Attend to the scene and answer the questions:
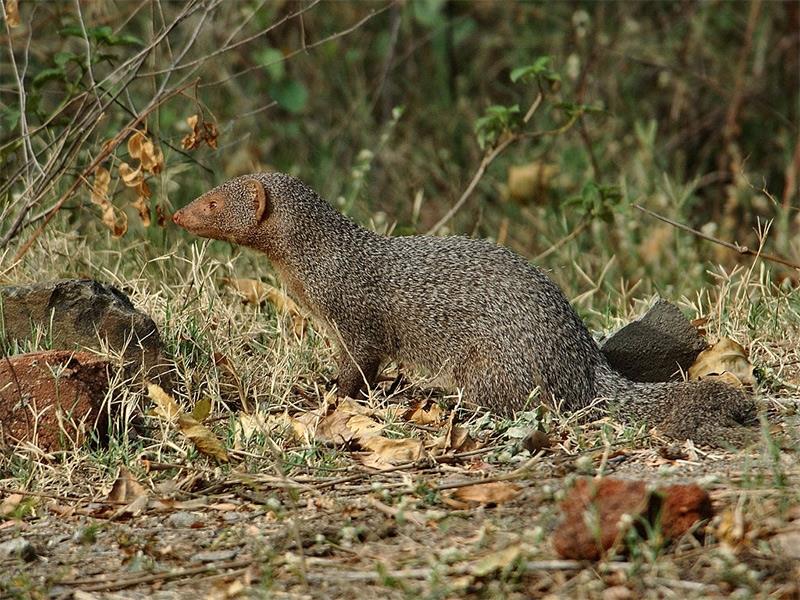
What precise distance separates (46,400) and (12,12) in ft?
5.43

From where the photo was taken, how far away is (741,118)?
835 cm

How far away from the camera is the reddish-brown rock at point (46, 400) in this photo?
145 inches

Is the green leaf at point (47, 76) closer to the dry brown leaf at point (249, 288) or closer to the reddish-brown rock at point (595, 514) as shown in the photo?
the dry brown leaf at point (249, 288)

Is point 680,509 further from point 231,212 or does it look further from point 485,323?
point 231,212

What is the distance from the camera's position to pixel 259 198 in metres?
4.43

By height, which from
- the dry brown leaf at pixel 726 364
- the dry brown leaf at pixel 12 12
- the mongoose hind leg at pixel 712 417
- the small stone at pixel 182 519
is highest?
the dry brown leaf at pixel 12 12

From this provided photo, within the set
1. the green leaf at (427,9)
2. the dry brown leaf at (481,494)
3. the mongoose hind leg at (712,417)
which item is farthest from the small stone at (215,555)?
the green leaf at (427,9)

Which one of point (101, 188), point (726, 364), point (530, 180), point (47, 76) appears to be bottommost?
point (530, 180)

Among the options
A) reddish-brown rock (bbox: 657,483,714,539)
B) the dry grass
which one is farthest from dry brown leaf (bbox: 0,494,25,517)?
reddish-brown rock (bbox: 657,483,714,539)

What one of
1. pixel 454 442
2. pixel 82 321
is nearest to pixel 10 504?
pixel 82 321

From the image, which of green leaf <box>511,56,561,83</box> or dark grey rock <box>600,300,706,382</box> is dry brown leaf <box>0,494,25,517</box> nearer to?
dark grey rock <box>600,300,706,382</box>

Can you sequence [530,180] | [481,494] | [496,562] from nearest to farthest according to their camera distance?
[496,562] < [481,494] < [530,180]

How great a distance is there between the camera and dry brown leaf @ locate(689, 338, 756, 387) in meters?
4.06

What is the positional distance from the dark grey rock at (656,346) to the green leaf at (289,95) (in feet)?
10.9
